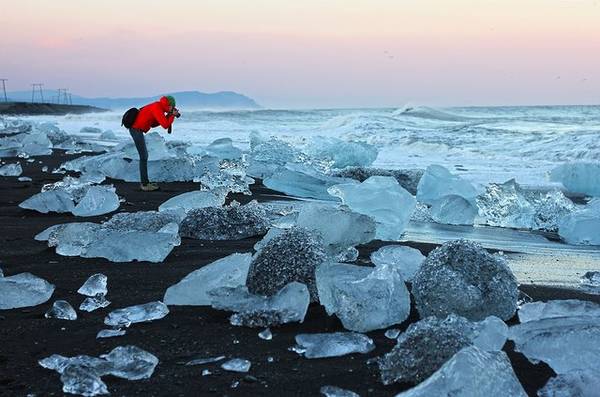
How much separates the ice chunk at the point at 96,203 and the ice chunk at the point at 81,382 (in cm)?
282

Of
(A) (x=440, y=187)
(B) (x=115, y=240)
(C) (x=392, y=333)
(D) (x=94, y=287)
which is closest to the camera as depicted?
(C) (x=392, y=333)

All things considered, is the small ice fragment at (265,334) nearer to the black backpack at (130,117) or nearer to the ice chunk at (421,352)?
the ice chunk at (421,352)

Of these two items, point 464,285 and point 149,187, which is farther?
point 149,187

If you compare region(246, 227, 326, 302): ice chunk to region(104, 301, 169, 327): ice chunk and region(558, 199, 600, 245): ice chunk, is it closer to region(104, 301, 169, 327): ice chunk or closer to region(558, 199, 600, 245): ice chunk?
region(104, 301, 169, 327): ice chunk

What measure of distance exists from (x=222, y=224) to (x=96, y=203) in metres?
1.27

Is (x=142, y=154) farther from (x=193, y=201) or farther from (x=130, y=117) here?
(x=193, y=201)

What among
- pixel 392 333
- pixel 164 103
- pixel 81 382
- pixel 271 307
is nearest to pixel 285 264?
pixel 271 307

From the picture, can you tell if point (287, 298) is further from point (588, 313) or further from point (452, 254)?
point (588, 313)

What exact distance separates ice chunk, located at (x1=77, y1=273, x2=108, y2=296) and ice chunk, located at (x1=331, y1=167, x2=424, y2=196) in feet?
14.4

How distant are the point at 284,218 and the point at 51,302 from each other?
190cm

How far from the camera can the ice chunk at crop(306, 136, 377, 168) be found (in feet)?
29.7

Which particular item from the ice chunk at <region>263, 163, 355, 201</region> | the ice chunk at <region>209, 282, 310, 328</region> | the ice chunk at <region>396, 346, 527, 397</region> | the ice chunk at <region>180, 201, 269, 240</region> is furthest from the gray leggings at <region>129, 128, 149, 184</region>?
the ice chunk at <region>396, 346, 527, 397</region>

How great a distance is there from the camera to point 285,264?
232 cm

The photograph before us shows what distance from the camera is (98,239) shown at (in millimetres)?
3084
